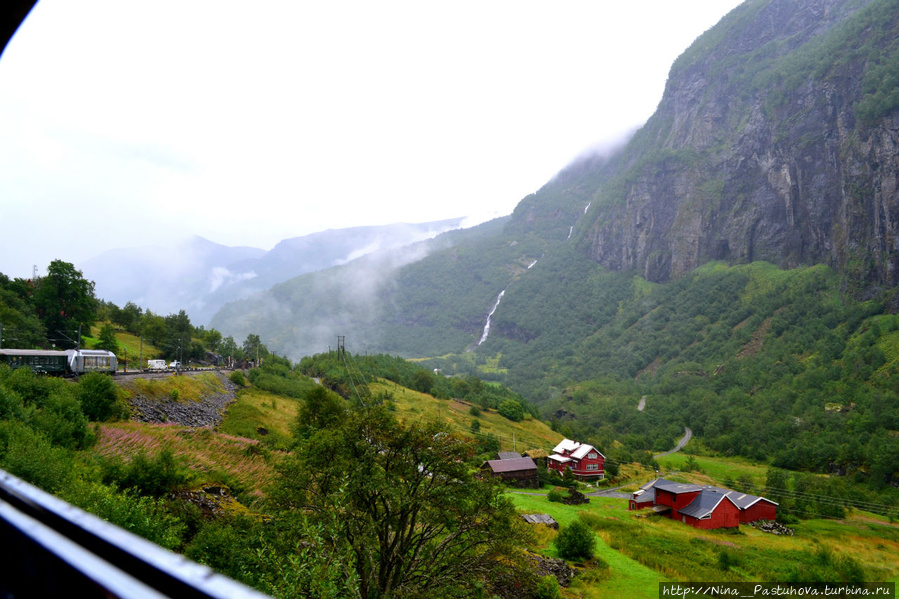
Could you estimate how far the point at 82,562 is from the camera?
49.7 inches

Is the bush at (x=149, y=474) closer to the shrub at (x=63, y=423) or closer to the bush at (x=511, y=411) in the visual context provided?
the shrub at (x=63, y=423)

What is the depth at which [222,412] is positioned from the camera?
4062 centimetres

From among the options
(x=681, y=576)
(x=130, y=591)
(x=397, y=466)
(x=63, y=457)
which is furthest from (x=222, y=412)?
(x=130, y=591)

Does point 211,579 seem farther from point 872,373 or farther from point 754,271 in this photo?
point 754,271

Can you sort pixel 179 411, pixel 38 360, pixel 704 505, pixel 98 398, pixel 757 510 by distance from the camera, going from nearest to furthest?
pixel 98 398 → pixel 38 360 → pixel 179 411 → pixel 704 505 → pixel 757 510

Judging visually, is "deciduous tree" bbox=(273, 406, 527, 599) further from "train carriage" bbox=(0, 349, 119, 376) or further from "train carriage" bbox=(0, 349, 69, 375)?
"train carriage" bbox=(0, 349, 69, 375)

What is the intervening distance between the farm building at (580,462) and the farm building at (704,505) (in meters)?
13.9

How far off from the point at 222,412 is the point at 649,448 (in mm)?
93950

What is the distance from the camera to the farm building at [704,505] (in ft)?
138

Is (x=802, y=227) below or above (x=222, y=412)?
above

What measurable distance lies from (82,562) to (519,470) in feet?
187

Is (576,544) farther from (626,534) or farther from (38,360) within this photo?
(38,360)

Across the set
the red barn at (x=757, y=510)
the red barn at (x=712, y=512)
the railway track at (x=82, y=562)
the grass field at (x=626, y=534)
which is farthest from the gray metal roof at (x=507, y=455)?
the railway track at (x=82, y=562)

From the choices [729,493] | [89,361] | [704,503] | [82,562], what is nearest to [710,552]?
[704,503]
